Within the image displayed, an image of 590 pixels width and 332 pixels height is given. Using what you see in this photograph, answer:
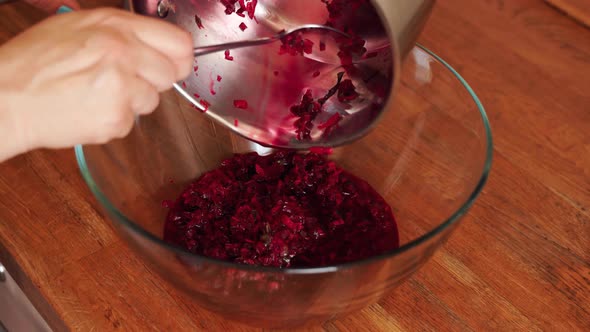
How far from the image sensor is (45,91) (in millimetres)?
760

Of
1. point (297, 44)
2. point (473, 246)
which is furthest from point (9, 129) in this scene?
point (473, 246)

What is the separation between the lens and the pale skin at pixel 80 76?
76 cm

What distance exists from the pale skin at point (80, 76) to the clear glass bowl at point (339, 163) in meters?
0.13

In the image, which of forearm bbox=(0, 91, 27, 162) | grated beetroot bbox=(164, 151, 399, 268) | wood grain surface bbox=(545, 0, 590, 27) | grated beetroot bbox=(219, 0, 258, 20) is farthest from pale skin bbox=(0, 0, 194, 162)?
wood grain surface bbox=(545, 0, 590, 27)

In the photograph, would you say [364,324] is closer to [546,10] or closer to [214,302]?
[214,302]

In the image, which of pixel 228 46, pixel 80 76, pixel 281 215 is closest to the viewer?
pixel 80 76

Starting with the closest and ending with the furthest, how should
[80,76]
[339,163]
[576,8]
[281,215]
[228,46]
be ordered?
[80,76] < [228,46] < [281,215] < [339,163] < [576,8]

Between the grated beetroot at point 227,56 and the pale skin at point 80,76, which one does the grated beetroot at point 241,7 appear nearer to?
the grated beetroot at point 227,56

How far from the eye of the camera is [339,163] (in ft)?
4.36

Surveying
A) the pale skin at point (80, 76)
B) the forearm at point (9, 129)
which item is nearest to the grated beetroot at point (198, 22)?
the pale skin at point (80, 76)

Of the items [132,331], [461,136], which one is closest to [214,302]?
[132,331]

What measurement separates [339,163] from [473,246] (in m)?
0.33

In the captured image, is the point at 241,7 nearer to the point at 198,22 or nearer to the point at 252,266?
the point at 198,22

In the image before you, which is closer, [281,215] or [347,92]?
[347,92]
